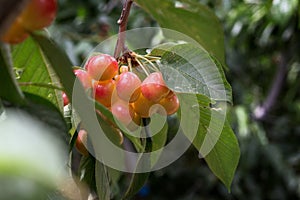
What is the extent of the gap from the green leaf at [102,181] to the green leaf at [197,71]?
0.34ft

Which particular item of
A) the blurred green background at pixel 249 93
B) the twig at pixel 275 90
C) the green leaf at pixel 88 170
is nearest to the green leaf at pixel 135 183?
the green leaf at pixel 88 170

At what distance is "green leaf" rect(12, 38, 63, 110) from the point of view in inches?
18.7

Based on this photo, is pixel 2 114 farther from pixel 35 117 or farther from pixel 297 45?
pixel 297 45

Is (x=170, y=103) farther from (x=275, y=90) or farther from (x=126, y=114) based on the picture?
(x=275, y=90)

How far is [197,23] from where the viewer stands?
64cm

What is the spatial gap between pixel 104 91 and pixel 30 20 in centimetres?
→ 20

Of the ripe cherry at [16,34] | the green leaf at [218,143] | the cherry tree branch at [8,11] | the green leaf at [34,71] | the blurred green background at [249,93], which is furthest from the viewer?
the blurred green background at [249,93]

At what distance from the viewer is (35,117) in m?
0.39

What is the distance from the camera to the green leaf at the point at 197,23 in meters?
0.56

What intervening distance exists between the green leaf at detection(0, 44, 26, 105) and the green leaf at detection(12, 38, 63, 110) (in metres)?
0.09

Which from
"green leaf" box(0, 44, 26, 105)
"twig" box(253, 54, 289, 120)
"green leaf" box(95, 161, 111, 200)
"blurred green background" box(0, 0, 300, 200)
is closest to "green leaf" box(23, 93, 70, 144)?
"green leaf" box(0, 44, 26, 105)

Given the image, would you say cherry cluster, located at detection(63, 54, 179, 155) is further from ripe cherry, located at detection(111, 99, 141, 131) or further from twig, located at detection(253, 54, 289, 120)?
twig, located at detection(253, 54, 289, 120)

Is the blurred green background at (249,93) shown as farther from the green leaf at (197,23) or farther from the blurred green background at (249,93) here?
the green leaf at (197,23)

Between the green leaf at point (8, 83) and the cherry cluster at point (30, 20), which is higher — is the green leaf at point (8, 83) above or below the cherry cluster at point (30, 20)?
below
